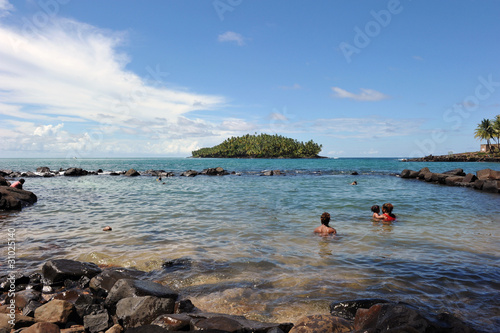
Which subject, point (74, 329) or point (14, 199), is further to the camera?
point (14, 199)

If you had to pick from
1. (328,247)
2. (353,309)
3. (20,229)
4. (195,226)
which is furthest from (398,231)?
(20,229)

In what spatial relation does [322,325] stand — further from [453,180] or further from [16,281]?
[453,180]

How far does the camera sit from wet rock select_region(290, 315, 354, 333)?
4.49 m

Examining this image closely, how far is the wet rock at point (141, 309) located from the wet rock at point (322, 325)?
2.43 metres

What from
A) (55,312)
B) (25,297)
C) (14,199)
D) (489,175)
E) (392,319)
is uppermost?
(489,175)

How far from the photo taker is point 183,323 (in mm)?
4609

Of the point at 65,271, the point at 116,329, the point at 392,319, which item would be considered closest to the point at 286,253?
the point at 392,319

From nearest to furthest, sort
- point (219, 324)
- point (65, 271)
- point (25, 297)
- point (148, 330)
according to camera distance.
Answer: point (148, 330)
point (219, 324)
point (25, 297)
point (65, 271)

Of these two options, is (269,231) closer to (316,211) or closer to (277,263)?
(277,263)

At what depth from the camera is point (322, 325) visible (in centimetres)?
458

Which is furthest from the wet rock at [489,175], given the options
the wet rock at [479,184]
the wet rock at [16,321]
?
the wet rock at [16,321]

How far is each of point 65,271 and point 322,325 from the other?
625cm

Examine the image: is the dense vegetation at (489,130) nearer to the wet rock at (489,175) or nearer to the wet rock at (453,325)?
the wet rock at (489,175)

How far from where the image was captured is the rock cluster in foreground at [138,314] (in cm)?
446
